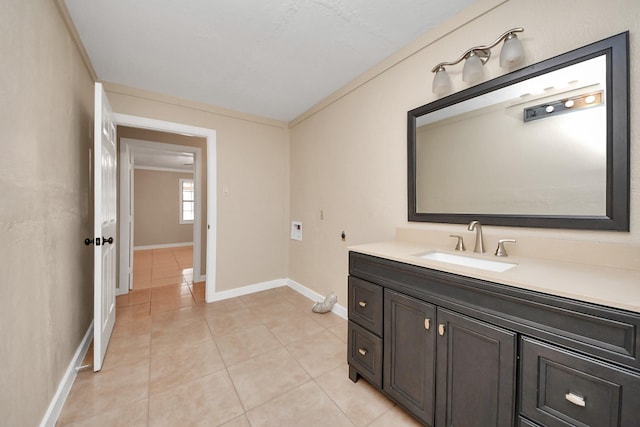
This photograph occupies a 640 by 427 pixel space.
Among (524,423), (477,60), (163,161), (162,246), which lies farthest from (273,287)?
(162,246)

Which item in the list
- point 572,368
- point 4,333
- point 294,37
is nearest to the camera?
point 572,368

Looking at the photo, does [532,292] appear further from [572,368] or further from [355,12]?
[355,12]

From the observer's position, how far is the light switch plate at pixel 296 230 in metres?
3.38

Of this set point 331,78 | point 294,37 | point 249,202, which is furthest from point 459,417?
point 249,202

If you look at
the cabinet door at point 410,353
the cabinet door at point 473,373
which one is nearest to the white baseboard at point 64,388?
the cabinet door at point 410,353

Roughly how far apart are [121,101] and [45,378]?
97.1 inches

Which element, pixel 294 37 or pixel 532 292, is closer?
pixel 532 292

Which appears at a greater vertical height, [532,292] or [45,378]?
[532,292]

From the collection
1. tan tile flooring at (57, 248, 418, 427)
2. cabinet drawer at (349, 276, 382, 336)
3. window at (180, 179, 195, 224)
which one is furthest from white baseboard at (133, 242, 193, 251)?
cabinet drawer at (349, 276, 382, 336)

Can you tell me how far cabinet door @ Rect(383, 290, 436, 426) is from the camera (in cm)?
123

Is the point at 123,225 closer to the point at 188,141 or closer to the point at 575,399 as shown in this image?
the point at 188,141

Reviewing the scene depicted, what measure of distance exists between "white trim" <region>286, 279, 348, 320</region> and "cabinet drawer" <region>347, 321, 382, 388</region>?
913mm

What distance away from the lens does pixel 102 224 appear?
183 cm

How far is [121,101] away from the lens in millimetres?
2551
